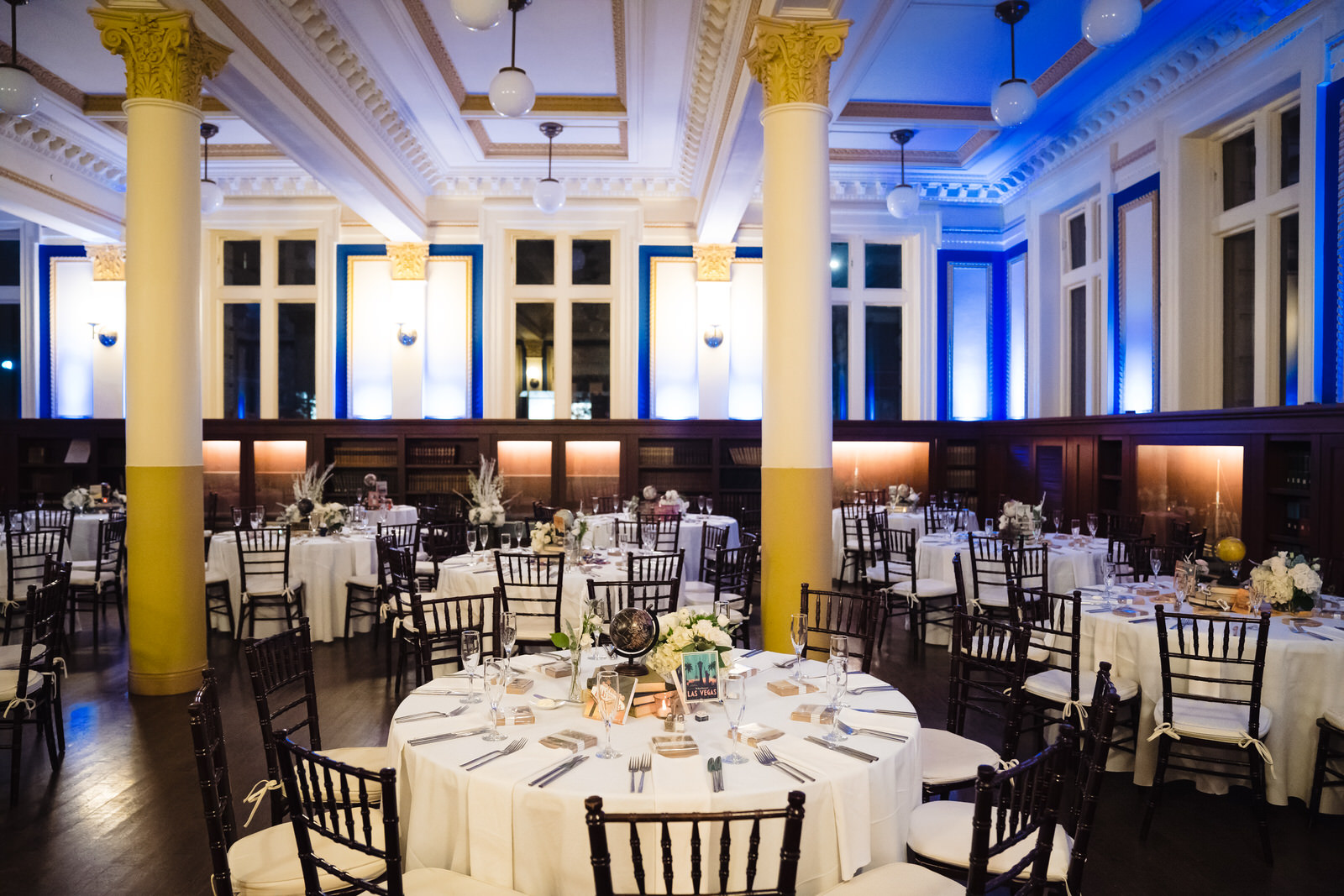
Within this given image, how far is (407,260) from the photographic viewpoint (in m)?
11.3

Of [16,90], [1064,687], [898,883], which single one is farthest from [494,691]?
[16,90]

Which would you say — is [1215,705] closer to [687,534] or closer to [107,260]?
[687,534]

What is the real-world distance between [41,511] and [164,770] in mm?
6545

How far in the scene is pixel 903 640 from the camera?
271 inches

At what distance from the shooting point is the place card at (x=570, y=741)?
2482 millimetres

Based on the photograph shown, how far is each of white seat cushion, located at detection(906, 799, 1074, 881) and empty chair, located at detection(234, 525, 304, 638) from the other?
18.2ft

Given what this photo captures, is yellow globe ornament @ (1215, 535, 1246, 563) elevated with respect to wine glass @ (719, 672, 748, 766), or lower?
elevated

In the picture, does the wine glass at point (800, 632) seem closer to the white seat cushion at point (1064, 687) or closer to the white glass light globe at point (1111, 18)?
the white seat cushion at point (1064, 687)

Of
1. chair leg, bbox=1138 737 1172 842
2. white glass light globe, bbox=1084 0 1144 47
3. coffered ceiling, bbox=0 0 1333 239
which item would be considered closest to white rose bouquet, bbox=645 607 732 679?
chair leg, bbox=1138 737 1172 842

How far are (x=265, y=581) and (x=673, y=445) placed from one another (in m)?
6.01

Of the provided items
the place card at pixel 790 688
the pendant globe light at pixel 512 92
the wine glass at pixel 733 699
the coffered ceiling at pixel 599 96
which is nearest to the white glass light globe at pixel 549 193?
the coffered ceiling at pixel 599 96

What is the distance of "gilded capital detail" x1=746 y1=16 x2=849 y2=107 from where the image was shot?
5.29 meters

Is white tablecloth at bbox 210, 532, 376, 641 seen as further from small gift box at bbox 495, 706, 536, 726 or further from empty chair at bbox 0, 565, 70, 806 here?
small gift box at bbox 495, 706, 536, 726

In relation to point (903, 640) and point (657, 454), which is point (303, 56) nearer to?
point (657, 454)
